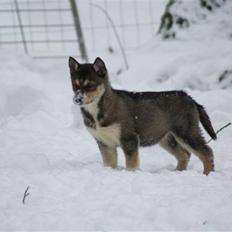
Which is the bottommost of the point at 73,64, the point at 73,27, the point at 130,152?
the point at 73,27

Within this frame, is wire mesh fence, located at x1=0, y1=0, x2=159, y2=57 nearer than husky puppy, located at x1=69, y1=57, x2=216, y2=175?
No

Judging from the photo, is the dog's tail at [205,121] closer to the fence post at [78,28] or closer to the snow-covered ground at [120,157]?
the snow-covered ground at [120,157]

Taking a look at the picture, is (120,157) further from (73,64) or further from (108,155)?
(73,64)

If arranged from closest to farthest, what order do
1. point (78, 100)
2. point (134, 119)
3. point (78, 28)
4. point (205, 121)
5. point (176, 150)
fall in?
point (78, 100), point (134, 119), point (205, 121), point (176, 150), point (78, 28)

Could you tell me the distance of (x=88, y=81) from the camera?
21.0 feet

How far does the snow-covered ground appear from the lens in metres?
4.56

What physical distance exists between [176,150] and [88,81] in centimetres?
153

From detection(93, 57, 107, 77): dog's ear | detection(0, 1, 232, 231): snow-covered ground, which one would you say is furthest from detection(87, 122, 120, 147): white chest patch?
detection(93, 57, 107, 77): dog's ear

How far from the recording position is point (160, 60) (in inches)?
446

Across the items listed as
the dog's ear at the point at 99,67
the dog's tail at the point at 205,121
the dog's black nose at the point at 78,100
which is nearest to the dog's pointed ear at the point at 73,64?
the dog's ear at the point at 99,67

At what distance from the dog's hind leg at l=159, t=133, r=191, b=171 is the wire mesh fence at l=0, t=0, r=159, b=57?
20.7ft

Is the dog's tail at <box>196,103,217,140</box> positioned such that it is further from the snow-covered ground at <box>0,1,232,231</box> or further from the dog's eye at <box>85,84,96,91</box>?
the dog's eye at <box>85,84,96,91</box>

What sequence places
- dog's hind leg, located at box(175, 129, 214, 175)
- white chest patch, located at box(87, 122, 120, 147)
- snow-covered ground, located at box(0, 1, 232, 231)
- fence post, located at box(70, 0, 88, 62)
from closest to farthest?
snow-covered ground, located at box(0, 1, 232, 231), white chest patch, located at box(87, 122, 120, 147), dog's hind leg, located at box(175, 129, 214, 175), fence post, located at box(70, 0, 88, 62)

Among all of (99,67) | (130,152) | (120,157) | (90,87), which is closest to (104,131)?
(130,152)
